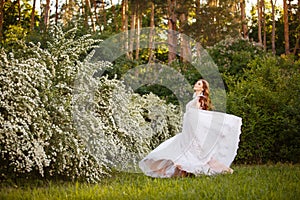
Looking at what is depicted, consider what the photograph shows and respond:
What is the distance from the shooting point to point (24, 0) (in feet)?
90.2

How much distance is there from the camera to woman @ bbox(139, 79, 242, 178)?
24.2 ft

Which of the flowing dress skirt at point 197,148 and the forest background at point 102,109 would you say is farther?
the flowing dress skirt at point 197,148

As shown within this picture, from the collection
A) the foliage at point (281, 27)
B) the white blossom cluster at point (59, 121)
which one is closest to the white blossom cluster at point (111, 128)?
the white blossom cluster at point (59, 121)

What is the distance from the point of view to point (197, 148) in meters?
7.43

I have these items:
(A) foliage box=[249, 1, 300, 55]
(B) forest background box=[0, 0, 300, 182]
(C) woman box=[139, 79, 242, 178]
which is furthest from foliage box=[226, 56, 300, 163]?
(A) foliage box=[249, 1, 300, 55]

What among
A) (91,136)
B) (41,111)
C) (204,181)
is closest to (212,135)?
(204,181)

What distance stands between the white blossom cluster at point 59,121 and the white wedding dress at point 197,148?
0.46m

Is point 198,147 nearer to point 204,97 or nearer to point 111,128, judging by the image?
point 204,97

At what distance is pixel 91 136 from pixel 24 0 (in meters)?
22.6

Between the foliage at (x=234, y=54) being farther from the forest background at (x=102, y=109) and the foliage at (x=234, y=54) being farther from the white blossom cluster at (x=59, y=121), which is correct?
the white blossom cluster at (x=59, y=121)

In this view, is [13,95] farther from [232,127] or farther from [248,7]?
[248,7]

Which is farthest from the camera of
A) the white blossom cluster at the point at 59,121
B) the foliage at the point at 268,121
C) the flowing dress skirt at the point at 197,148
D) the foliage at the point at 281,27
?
the foliage at the point at 281,27

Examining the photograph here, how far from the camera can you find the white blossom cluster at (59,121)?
590 centimetres

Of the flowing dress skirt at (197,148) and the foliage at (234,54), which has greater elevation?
the foliage at (234,54)
